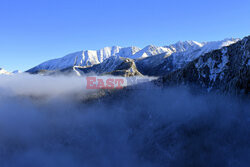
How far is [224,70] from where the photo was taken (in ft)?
176

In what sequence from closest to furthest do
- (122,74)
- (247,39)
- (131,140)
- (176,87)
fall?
1. (247,39)
2. (131,140)
3. (176,87)
4. (122,74)

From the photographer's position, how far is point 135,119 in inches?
2891

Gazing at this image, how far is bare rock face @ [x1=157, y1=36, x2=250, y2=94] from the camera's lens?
47375 millimetres

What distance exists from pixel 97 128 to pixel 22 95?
104m

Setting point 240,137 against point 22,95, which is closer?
point 240,137

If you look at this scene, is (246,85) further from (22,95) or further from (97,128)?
(22,95)

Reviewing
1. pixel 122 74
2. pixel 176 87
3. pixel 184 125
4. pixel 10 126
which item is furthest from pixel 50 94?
pixel 184 125

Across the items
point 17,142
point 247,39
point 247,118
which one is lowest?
point 17,142

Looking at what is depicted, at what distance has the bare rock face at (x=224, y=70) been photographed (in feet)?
155

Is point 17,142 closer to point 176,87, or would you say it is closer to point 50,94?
point 50,94

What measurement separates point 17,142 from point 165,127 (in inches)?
3426

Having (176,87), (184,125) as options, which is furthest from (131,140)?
(176,87)

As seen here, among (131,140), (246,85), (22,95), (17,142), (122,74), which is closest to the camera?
(246,85)

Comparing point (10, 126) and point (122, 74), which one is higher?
point (122, 74)
